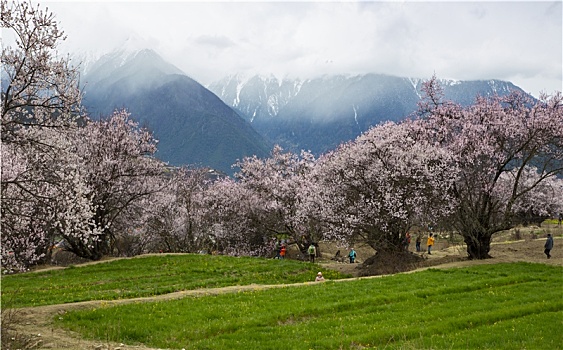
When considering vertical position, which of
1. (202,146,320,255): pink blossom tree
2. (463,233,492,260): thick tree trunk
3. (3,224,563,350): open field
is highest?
(202,146,320,255): pink blossom tree

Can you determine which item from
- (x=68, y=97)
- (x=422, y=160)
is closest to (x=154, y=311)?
(x=68, y=97)

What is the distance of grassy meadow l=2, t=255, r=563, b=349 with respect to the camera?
12352 mm

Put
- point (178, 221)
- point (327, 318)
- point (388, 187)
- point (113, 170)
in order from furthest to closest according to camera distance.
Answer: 1. point (178, 221)
2. point (113, 170)
3. point (388, 187)
4. point (327, 318)

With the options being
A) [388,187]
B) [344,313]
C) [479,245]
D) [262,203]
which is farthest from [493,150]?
[262,203]

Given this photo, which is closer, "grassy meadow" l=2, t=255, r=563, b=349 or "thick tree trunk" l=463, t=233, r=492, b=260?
"grassy meadow" l=2, t=255, r=563, b=349

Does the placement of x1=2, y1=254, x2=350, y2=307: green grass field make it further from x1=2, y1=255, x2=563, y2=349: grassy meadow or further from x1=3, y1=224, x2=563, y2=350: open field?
x1=3, y1=224, x2=563, y2=350: open field

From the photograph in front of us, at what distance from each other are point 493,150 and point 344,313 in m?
18.1

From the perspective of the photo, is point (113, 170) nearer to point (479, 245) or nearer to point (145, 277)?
point (145, 277)

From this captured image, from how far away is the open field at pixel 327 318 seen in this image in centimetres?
1220

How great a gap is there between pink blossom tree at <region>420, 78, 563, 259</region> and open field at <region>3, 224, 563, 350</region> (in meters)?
8.27

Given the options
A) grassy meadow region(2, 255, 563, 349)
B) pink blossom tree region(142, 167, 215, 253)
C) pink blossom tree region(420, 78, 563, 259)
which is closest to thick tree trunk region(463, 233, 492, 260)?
pink blossom tree region(420, 78, 563, 259)

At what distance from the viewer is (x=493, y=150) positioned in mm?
28406

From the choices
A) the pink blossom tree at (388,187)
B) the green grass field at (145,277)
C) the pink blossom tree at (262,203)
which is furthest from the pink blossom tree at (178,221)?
the pink blossom tree at (388,187)

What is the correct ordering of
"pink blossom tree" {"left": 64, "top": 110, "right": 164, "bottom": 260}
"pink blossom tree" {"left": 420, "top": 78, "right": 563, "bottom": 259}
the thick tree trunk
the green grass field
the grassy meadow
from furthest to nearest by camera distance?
"pink blossom tree" {"left": 64, "top": 110, "right": 164, "bottom": 260} < the thick tree trunk < "pink blossom tree" {"left": 420, "top": 78, "right": 563, "bottom": 259} < the green grass field < the grassy meadow
